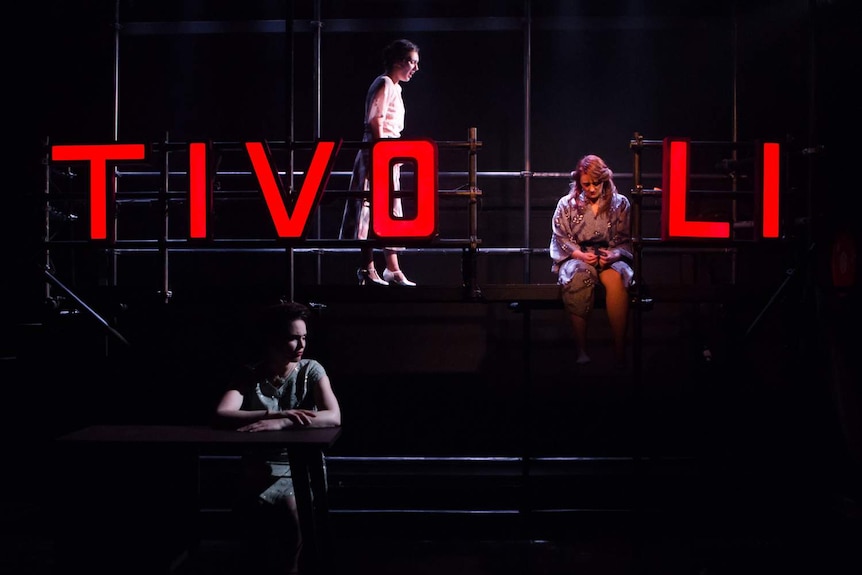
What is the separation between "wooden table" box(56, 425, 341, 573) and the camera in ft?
11.5

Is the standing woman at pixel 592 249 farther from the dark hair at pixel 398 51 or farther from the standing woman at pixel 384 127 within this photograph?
the dark hair at pixel 398 51

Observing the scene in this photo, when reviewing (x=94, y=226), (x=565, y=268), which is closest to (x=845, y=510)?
(x=565, y=268)

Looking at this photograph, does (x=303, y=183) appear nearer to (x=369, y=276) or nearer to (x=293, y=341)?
(x=369, y=276)

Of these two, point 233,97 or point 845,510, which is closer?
point 845,510

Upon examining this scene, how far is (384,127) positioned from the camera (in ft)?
18.3

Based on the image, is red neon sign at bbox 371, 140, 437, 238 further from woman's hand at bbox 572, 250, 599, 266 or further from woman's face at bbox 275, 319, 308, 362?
woman's face at bbox 275, 319, 308, 362

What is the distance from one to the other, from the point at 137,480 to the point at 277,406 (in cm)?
81

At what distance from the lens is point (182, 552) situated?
455 centimetres

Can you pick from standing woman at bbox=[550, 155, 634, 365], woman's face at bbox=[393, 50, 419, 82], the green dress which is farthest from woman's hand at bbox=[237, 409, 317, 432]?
woman's face at bbox=[393, 50, 419, 82]

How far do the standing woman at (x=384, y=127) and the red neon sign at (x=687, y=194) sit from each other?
6.09ft

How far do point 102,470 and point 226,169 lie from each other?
385 cm

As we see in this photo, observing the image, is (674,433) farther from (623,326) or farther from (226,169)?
(226,169)

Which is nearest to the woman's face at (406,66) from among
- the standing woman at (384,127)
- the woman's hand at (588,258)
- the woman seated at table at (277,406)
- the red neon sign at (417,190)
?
the standing woman at (384,127)

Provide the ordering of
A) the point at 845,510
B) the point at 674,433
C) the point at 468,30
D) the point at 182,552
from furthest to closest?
the point at 468,30
the point at 674,433
the point at 845,510
the point at 182,552
